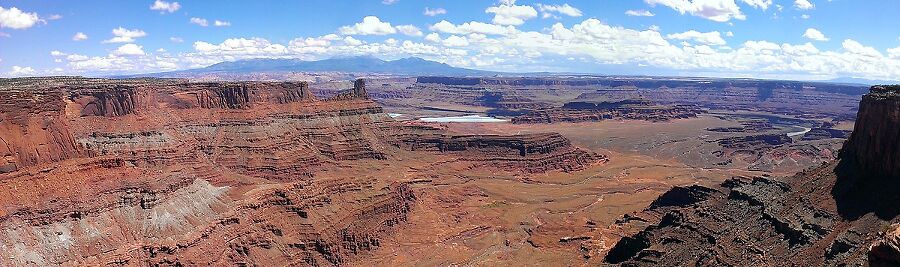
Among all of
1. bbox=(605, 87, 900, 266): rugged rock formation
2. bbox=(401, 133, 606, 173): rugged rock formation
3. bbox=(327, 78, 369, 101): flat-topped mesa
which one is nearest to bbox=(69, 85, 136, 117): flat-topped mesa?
bbox=(327, 78, 369, 101): flat-topped mesa

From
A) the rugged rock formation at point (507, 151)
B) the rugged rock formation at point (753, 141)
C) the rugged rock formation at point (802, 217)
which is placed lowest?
the rugged rock formation at point (753, 141)

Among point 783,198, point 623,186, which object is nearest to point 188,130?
point 623,186

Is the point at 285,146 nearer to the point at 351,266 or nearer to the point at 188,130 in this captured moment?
the point at 188,130

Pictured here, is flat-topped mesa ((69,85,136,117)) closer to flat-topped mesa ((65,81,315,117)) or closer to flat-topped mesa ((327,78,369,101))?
flat-topped mesa ((65,81,315,117))

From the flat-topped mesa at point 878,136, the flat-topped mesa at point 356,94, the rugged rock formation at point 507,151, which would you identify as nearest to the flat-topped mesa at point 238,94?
the flat-topped mesa at point 356,94

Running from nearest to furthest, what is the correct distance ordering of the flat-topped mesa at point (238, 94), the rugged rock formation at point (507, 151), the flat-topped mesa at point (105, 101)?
the flat-topped mesa at point (105, 101) → the flat-topped mesa at point (238, 94) → the rugged rock formation at point (507, 151)

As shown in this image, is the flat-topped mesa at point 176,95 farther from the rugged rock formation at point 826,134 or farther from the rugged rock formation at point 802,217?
the rugged rock formation at point 826,134

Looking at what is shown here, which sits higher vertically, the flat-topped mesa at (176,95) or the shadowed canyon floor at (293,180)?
the flat-topped mesa at (176,95)
